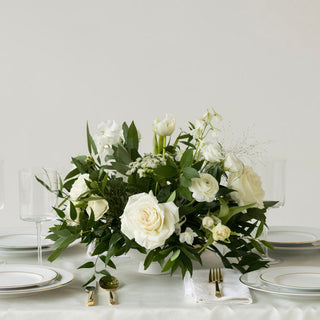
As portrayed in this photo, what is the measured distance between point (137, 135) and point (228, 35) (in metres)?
2.74

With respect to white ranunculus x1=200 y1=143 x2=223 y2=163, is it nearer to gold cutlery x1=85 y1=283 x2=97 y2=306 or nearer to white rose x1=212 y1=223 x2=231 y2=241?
white rose x1=212 y1=223 x2=231 y2=241

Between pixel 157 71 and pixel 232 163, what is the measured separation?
2788 millimetres

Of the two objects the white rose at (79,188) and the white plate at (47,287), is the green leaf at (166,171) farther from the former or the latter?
the white plate at (47,287)

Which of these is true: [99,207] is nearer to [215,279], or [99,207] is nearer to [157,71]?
[215,279]

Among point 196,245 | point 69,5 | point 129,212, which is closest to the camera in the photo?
point 129,212

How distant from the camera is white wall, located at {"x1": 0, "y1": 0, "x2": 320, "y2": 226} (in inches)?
160

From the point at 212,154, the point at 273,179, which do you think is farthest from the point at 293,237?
the point at 212,154

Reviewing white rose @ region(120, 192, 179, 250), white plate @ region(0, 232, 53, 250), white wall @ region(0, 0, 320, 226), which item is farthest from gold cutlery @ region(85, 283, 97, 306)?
white wall @ region(0, 0, 320, 226)

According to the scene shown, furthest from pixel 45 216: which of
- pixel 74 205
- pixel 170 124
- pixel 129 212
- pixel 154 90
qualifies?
pixel 154 90

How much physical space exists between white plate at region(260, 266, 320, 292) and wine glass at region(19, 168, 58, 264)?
1.78 feet

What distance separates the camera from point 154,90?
161 inches

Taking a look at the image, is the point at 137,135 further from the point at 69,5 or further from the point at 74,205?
the point at 69,5

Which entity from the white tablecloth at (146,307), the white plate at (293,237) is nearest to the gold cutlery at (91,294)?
the white tablecloth at (146,307)

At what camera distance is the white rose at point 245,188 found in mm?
1399
